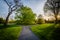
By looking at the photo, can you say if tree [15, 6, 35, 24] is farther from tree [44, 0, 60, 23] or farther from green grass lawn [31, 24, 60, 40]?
tree [44, 0, 60, 23]

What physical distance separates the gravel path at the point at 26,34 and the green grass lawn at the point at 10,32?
9cm

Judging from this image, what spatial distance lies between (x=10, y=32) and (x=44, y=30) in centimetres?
72

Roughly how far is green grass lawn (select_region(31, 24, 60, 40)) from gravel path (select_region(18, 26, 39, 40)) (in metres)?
0.09

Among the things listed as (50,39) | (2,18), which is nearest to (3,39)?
(2,18)

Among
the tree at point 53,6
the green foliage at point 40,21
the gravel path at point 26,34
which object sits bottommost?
the gravel path at point 26,34

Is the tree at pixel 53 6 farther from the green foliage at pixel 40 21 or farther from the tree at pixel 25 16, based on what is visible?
the tree at pixel 25 16

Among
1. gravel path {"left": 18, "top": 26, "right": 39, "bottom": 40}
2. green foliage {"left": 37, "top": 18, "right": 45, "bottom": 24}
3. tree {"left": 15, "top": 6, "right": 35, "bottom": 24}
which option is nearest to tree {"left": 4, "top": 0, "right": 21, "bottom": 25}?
tree {"left": 15, "top": 6, "right": 35, "bottom": 24}

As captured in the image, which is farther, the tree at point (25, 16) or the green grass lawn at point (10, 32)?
the tree at point (25, 16)

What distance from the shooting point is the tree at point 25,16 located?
9.89 feet

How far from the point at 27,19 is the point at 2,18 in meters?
0.53

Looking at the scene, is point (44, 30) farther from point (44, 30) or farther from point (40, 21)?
point (40, 21)

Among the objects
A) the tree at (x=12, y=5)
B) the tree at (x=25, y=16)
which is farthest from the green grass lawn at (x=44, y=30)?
the tree at (x=12, y=5)

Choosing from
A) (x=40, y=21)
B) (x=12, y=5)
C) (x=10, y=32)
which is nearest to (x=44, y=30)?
(x=40, y=21)

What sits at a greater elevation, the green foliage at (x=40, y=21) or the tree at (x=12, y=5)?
the tree at (x=12, y=5)
